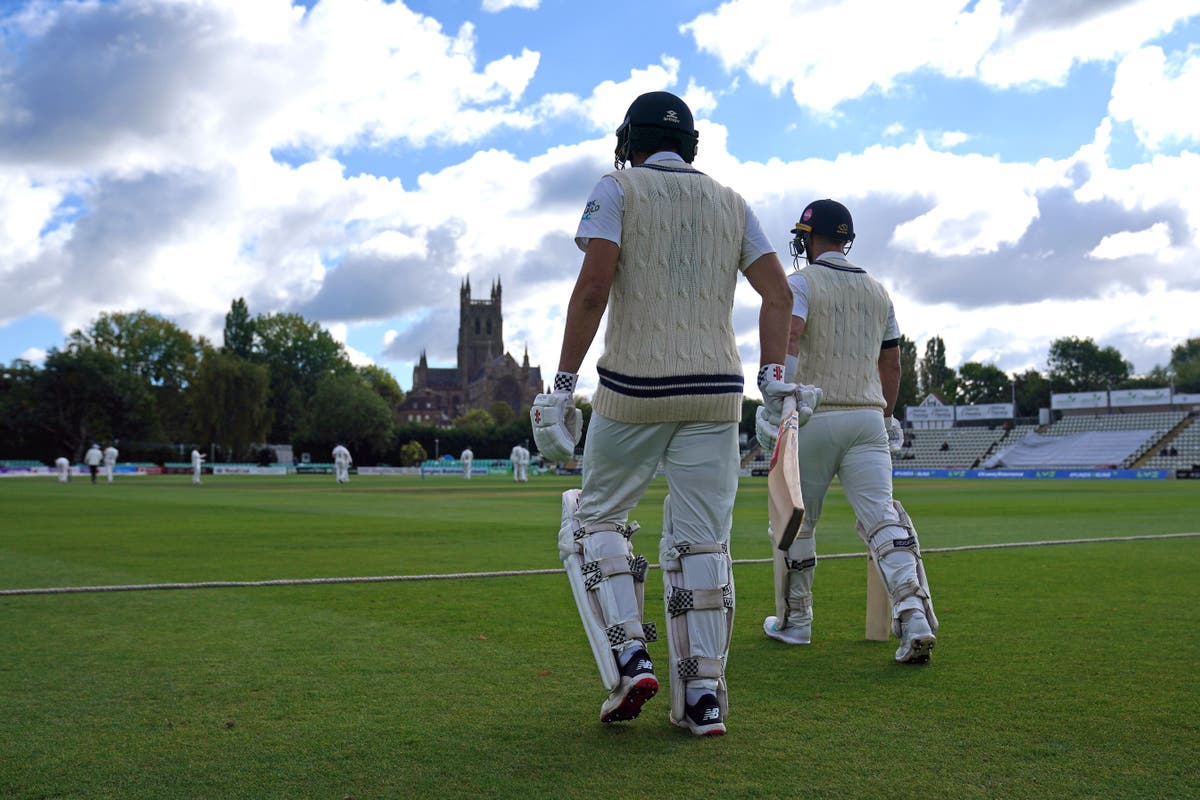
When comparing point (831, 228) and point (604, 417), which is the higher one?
point (831, 228)

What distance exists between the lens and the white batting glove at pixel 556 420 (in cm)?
407

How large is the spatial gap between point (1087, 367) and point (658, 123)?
483ft

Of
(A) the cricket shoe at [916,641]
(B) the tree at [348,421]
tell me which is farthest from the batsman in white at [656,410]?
(B) the tree at [348,421]

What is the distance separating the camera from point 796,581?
19.0 ft

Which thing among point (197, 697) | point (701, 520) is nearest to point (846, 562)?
point (701, 520)

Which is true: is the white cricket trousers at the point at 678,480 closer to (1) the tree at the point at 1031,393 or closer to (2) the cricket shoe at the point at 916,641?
(2) the cricket shoe at the point at 916,641

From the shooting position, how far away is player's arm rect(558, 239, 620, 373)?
410 centimetres

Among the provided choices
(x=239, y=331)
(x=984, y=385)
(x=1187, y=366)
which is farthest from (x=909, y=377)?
(x=239, y=331)

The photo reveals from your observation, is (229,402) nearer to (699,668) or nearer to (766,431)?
(766,431)

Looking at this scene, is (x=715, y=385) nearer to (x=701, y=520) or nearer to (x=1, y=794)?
(x=701, y=520)

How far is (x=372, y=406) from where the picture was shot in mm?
93188

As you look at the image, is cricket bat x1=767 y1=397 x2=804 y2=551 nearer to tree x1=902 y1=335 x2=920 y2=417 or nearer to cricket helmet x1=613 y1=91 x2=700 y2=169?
cricket helmet x1=613 y1=91 x2=700 y2=169

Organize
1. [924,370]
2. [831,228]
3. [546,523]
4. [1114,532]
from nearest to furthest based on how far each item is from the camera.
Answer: [831,228] < [1114,532] < [546,523] < [924,370]

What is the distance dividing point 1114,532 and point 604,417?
1270 centimetres
